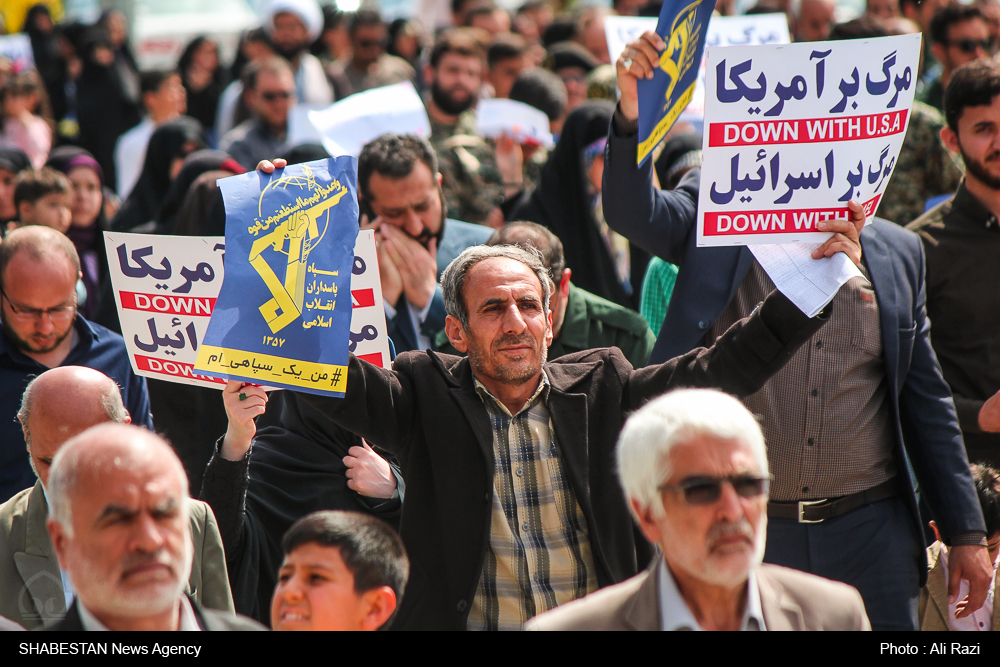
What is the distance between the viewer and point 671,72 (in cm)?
411

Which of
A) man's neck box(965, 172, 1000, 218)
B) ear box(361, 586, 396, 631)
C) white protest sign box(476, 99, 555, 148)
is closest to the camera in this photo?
ear box(361, 586, 396, 631)

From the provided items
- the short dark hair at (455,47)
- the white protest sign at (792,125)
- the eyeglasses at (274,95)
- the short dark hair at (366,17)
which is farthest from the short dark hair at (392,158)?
the short dark hair at (366,17)

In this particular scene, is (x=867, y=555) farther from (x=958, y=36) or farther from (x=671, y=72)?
(x=958, y=36)

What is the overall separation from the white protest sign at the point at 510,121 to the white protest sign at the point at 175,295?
12.6ft

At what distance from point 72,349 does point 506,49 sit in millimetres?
5497

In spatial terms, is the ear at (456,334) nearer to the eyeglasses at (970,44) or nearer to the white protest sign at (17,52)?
the eyeglasses at (970,44)

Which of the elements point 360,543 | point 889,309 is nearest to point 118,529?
point 360,543

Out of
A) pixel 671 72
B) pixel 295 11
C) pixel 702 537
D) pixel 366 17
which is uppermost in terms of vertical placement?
pixel 295 11

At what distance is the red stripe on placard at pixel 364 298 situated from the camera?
4.43 metres

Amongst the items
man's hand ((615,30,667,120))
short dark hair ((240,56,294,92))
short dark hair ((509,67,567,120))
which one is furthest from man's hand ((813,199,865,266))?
short dark hair ((240,56,294,92))

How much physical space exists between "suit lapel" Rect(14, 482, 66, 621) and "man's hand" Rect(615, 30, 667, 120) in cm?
242

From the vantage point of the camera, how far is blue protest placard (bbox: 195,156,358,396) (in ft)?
11.8

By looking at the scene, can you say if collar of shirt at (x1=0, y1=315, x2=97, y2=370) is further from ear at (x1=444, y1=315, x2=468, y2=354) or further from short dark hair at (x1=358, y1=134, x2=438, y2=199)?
ear at (x1=444, y1=315, x2=468, y2=354)

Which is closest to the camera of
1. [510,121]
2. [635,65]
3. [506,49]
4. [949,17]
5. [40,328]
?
[635,65]
